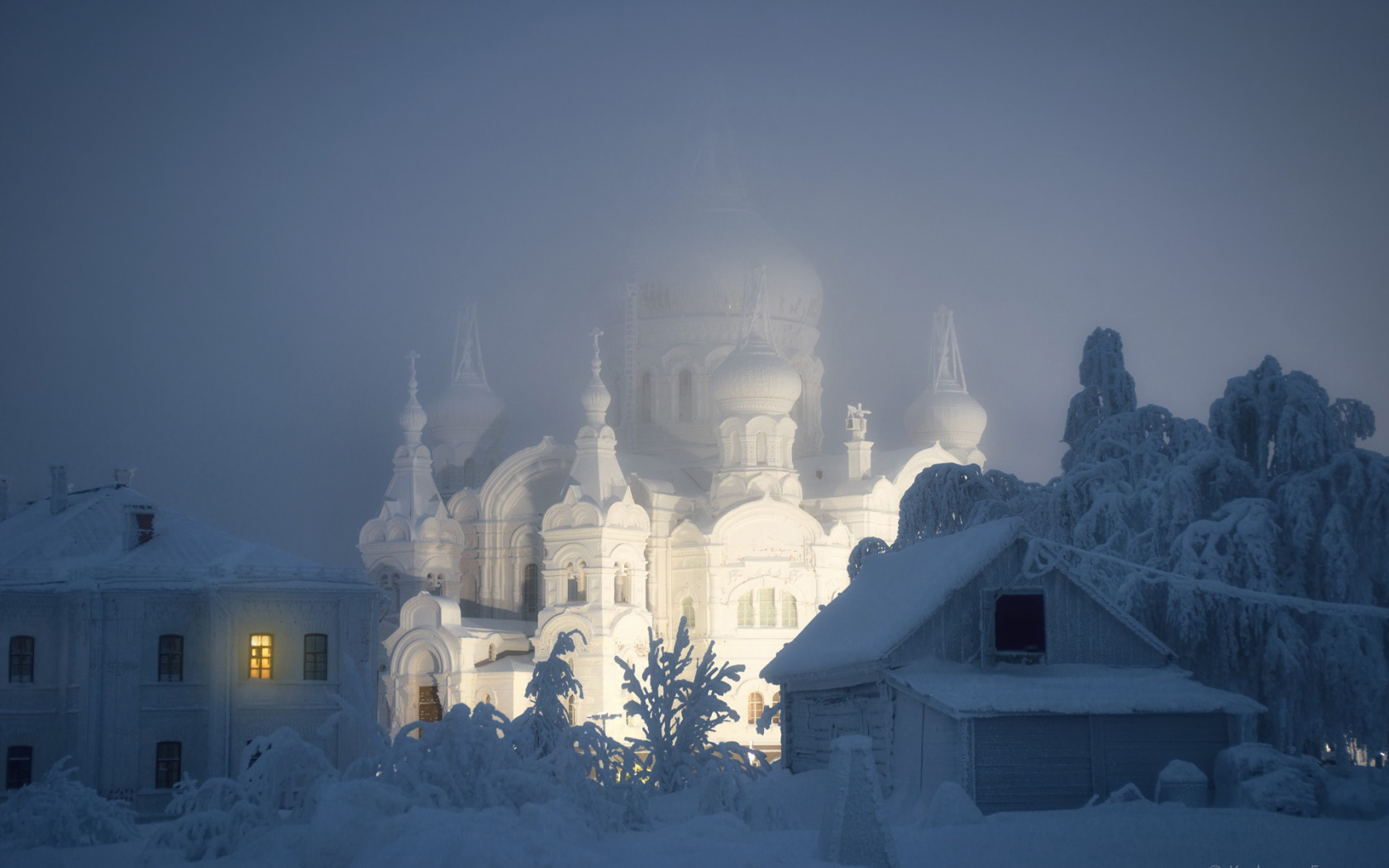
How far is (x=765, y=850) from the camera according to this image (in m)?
10.5

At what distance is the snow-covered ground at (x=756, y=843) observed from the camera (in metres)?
9.73

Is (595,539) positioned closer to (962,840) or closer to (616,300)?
(616,300)

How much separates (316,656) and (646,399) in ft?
94.3

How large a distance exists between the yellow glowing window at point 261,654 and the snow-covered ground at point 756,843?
14536 mm

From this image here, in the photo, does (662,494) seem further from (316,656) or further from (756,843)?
(756,843)

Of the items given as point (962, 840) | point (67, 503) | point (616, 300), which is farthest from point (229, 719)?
point (616, 300)

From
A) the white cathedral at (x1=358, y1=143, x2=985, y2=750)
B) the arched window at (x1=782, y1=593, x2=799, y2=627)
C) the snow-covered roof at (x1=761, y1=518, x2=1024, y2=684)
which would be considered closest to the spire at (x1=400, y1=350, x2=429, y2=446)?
the white cathedral at (x1=358, y1=143, x2=985, y2=750)

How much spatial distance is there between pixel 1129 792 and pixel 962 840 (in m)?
4.14

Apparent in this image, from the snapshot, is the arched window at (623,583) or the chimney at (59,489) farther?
the arched window at (623,583)

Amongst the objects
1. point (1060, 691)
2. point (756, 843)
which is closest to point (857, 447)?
point (1060, 691)

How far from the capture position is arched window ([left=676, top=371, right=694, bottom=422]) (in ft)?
180

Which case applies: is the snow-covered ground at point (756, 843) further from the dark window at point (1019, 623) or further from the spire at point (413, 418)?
the spire at point (413, 418)

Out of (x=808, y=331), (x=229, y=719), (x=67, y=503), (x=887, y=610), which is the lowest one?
(x=229, y=719)

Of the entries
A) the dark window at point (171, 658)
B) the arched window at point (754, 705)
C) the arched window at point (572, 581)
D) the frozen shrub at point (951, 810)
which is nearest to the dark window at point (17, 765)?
the dark window at point (171, 658)
